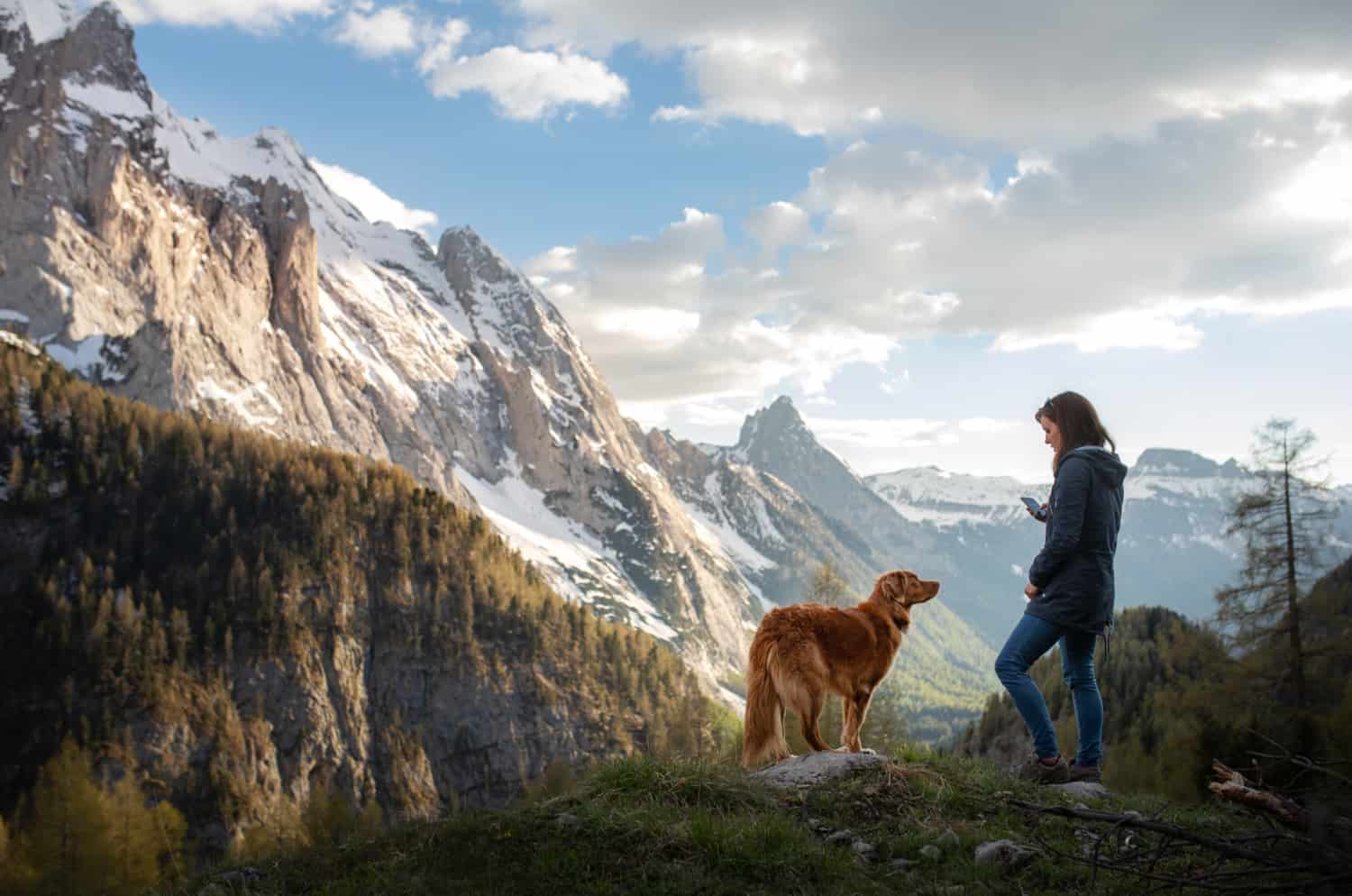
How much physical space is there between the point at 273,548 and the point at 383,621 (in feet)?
65.0

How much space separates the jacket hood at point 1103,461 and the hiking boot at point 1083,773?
300 cm

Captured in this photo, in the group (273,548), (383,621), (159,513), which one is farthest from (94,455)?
(383,621)

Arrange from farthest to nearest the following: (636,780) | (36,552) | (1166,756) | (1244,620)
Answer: (36,552) < (1166,756) < (1244,620) < (636,780)

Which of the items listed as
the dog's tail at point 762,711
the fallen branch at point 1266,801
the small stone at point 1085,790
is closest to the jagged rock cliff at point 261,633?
the dog's tail at point 762,711

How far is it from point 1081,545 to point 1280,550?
20.1m

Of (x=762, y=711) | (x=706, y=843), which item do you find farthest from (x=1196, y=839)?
(x=762, y=711)

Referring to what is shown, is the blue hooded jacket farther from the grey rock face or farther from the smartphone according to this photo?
the grey rock face

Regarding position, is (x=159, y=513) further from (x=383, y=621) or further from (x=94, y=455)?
(x=383, y=621)

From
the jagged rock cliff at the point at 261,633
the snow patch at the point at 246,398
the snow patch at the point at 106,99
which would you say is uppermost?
the snow patch at the point at 106,99

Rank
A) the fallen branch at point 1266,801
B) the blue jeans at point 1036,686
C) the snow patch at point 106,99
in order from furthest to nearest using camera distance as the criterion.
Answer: the snow patch at point 106,99 < the blue jeans at point 1036,686 < the fallen branch at point 1266,801

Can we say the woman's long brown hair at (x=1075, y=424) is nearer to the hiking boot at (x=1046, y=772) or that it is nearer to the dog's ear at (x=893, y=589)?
the dog's ear at (x=893, y=589)

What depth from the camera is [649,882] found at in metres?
6.14

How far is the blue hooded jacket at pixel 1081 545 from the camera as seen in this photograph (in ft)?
28.3

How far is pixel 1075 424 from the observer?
930 centimetres
